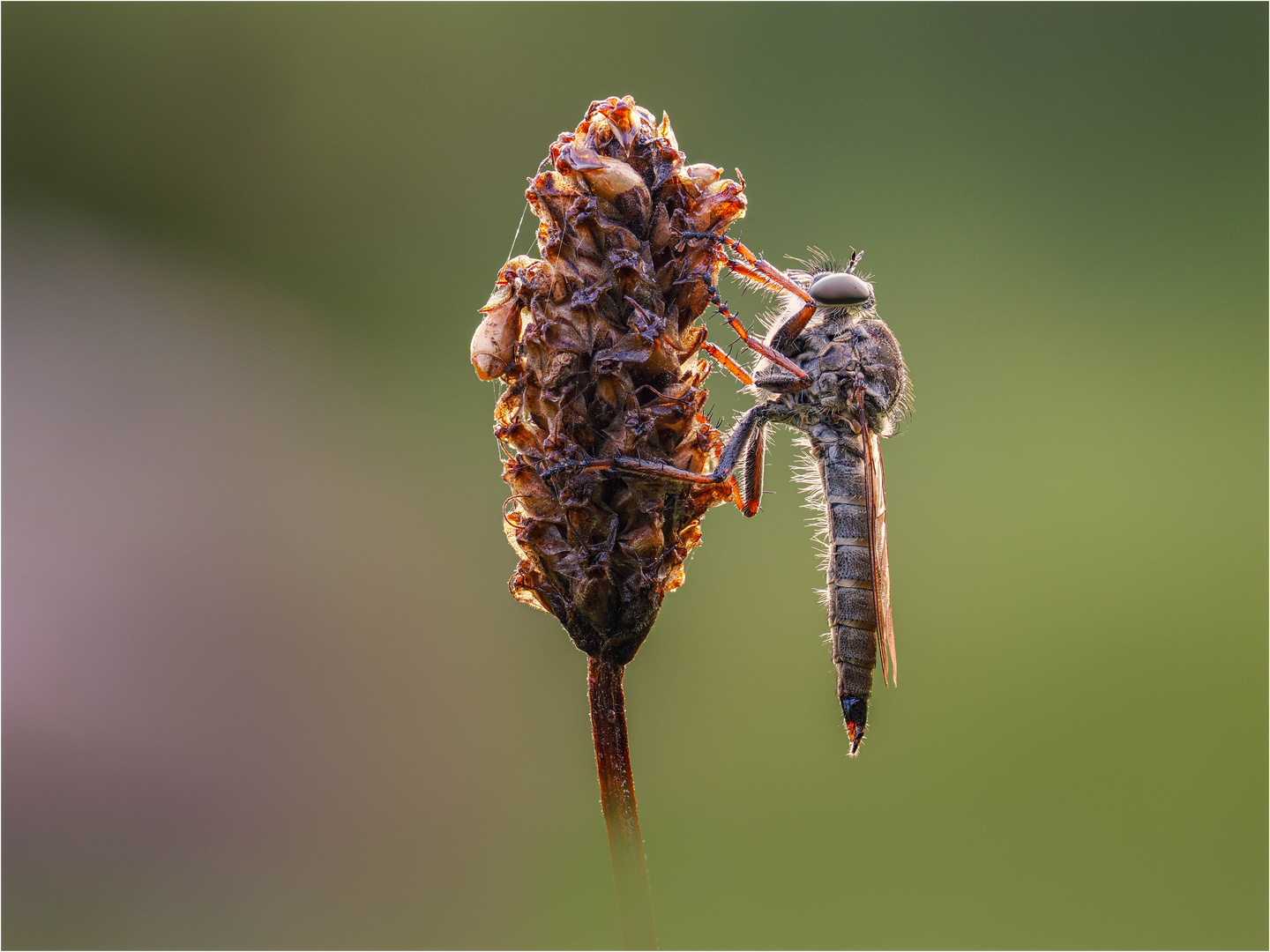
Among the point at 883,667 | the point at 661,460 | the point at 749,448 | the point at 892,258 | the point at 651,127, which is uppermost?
the point at 892,258

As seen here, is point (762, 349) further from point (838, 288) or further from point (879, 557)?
point (879, 557)

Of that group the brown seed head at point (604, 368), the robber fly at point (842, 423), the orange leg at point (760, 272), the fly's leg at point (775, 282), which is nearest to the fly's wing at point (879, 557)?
the robber fly at point (842, 423)

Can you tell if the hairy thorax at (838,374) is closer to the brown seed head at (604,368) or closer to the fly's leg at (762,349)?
the fly's leg at (762,349)

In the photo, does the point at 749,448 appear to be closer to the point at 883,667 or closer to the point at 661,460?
the point at 883,667

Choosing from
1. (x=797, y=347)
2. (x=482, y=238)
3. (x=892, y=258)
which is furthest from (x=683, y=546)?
(x=892, y=258)

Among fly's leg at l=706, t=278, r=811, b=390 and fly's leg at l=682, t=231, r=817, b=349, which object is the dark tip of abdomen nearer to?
fly's leg at l=706, t=278, r=811, b=390

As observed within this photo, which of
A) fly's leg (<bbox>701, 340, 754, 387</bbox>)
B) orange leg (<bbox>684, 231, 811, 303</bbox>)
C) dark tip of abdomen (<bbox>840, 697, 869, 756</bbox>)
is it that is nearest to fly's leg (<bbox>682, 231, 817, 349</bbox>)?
orange leg (<bbox>684, 231, 811, 303</bbox>)
